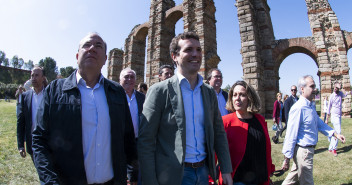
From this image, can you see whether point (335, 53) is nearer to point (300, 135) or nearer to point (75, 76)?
point (300, 135)

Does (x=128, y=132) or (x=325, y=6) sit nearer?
(x=128, y=132)

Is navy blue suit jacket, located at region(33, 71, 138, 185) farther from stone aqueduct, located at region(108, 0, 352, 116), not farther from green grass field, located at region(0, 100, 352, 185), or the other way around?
stone aqueduct, located at region(108, 0, 352, 116)

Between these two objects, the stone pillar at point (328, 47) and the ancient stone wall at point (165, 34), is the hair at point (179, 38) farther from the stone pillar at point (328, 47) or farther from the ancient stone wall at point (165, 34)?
the stone pillar at point (328, 47)

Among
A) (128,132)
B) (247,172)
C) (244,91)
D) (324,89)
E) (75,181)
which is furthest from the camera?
(324,89)

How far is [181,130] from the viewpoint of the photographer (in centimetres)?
163

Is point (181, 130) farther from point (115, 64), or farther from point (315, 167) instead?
point (115, 64)

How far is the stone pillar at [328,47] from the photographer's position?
11422 millimetres

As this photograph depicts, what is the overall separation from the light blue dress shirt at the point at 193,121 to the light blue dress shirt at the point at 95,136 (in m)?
0.69

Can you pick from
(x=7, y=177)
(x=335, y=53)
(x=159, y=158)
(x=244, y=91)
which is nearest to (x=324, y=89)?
(x=335, y=53)

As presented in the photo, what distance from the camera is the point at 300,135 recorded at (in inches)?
119

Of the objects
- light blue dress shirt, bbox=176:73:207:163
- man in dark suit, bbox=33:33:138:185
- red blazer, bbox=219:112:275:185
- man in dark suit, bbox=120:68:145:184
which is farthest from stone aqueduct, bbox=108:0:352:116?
man in dark suit, bbox=33:33:138:185

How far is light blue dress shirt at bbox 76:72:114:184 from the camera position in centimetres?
154

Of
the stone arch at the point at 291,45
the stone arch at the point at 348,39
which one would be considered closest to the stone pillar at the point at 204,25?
the stone arch at the point at 291,45

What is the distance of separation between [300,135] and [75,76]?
129 inches
